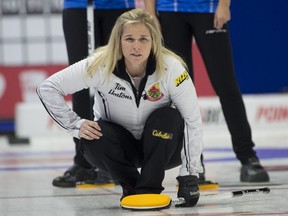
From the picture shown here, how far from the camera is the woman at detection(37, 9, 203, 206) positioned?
3.06 metres

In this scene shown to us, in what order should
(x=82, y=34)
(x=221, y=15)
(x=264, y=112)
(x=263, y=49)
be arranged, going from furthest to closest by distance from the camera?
(x=263, y=49) < (x=264, y=112) < (x=82, y=34) < (x=221, y=15)

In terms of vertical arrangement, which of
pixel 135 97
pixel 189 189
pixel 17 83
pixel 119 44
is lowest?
pixel 17 83

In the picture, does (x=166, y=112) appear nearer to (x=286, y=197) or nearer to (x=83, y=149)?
(x=83, y=149)

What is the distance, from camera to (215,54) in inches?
153

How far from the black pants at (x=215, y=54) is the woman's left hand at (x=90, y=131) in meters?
0.91

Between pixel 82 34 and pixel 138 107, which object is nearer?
pixel 138 107

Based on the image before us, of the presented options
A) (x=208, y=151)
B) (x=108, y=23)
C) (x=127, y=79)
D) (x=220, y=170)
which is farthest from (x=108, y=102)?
(x=208, y=151)

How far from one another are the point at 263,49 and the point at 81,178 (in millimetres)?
4861

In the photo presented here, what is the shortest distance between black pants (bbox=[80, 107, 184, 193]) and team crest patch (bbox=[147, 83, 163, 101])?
0.20 feet

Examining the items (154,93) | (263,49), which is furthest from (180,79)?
(263,49)

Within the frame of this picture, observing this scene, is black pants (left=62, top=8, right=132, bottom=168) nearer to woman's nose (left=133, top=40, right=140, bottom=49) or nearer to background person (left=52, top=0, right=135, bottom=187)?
background person (left=52, top=0, right=135, bottom=187)

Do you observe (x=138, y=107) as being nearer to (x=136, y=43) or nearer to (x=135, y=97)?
(x=135, y=97)

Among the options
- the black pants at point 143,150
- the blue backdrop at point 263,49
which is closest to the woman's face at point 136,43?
the black pants at point 143,150

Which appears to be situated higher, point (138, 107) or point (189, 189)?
point (138, 107)
